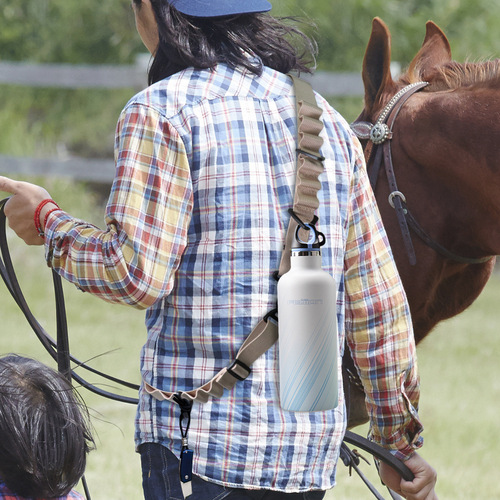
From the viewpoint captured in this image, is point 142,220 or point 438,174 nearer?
point 142,220

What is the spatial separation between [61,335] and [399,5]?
8897 millimetres

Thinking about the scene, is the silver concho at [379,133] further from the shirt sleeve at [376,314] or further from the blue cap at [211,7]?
the blue cap at [211,7]

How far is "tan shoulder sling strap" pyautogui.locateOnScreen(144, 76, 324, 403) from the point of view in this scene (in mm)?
1526

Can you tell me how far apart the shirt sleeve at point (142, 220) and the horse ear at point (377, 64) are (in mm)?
1182

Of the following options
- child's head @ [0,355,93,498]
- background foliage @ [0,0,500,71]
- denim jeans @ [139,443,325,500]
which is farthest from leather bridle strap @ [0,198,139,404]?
background foliage @ [0,0,500,71]

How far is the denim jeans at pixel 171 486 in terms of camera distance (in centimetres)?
153

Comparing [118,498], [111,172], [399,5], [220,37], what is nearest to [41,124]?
[111,172]

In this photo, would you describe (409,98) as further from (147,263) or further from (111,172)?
(111,172)

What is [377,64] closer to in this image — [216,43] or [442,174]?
[442,174]

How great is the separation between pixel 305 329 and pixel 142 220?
330mm

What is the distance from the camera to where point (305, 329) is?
1.50 meters

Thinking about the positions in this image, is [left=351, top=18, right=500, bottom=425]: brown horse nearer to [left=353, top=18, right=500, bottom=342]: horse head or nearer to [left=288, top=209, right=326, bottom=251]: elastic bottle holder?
[left=353, top=18, right=500, bottom=342]: horse head

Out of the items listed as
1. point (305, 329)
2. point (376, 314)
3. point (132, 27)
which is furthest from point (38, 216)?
point (132, 27)

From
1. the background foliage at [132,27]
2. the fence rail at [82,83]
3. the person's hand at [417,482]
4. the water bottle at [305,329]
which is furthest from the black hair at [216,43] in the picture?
the background foliage at [132,27]
